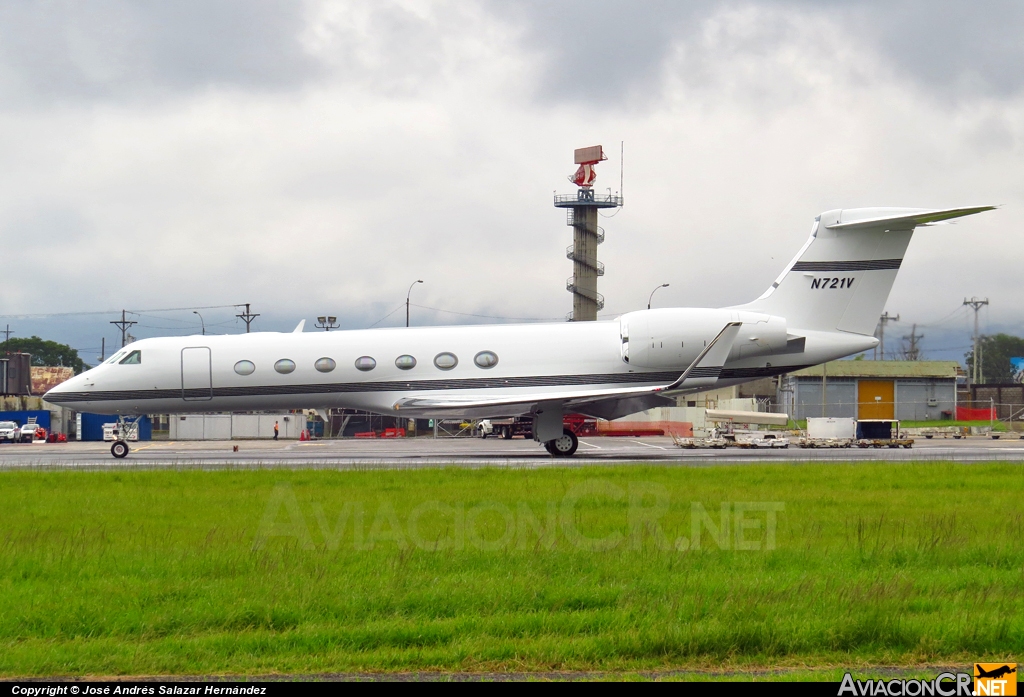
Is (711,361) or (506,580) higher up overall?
(711,361)

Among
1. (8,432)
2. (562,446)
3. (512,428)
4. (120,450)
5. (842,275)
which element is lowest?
(8,432)

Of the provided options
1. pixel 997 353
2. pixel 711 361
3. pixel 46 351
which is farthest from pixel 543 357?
pixel 997 353

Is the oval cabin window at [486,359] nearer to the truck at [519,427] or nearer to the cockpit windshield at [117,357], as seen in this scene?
the cockpit windshield at [117,357]

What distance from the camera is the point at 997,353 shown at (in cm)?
15888

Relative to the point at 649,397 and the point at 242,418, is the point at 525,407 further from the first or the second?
the point at 242,418

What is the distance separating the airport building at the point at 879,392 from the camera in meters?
74.3

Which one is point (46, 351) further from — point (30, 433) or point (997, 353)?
point (997, 353)

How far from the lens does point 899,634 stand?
6492 millimetres

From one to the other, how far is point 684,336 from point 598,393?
3005 millimetres

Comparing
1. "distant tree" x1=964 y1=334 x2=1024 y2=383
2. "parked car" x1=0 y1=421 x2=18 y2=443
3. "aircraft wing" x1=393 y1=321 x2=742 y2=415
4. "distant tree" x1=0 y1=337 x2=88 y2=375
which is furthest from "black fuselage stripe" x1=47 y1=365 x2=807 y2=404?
"distant tree" x1=964 y1=334 x2=1024 y2=383

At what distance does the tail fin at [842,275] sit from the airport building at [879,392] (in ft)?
147

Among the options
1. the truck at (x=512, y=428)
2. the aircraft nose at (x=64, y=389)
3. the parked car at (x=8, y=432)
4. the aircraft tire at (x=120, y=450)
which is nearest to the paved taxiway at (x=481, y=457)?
the aircraft tire at (x=120, y=450)

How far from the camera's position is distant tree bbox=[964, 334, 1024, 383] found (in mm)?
155750

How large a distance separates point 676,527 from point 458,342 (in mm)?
15815
